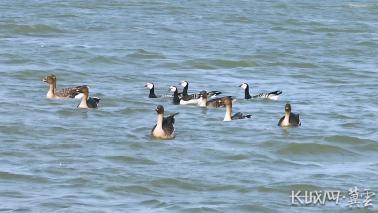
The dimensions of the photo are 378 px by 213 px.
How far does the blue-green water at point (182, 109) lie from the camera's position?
16.7m

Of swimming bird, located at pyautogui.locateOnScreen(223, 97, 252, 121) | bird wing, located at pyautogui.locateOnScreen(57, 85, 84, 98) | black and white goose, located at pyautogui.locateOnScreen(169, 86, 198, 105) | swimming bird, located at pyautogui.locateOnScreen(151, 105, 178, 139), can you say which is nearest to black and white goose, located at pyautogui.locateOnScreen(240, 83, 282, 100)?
black and white goose, located at pyautogui.locateOnScreen(169, 86, 198, 105)

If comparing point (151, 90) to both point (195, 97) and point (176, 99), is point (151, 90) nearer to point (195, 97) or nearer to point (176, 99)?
point (176, 99)

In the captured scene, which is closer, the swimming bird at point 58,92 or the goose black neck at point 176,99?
the goose black neck at point 176,99

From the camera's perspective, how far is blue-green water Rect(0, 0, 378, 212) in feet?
54.7

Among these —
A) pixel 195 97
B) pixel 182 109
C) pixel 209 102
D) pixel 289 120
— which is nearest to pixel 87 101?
pixel 182 109

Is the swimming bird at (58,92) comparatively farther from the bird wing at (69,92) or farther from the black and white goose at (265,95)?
the black and white goose at (265,95)

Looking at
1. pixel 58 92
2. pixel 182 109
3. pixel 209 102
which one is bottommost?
pixel 182 109

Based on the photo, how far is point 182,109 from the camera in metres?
24.2

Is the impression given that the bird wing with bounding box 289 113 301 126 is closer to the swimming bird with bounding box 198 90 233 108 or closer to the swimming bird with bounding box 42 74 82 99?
the swimming bird with bounding box 198 90 233 108

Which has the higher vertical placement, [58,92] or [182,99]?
[58,92]

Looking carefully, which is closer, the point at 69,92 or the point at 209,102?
the point at 209,102

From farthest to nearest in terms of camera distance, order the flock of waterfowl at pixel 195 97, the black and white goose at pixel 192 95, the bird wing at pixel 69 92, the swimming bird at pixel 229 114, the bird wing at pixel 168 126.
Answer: the black and white goose at pixel 192 95, the bird wing at pixel 69 92, the swimming bird at pixel 229 114, the flock of waterfowl at pixel 195 97, the bird wing at pixel 168 126

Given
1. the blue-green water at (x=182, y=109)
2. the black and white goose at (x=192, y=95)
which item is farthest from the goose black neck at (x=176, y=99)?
the black and white goose at (x=192, y=95)

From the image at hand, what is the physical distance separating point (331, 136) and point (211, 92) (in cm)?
493
